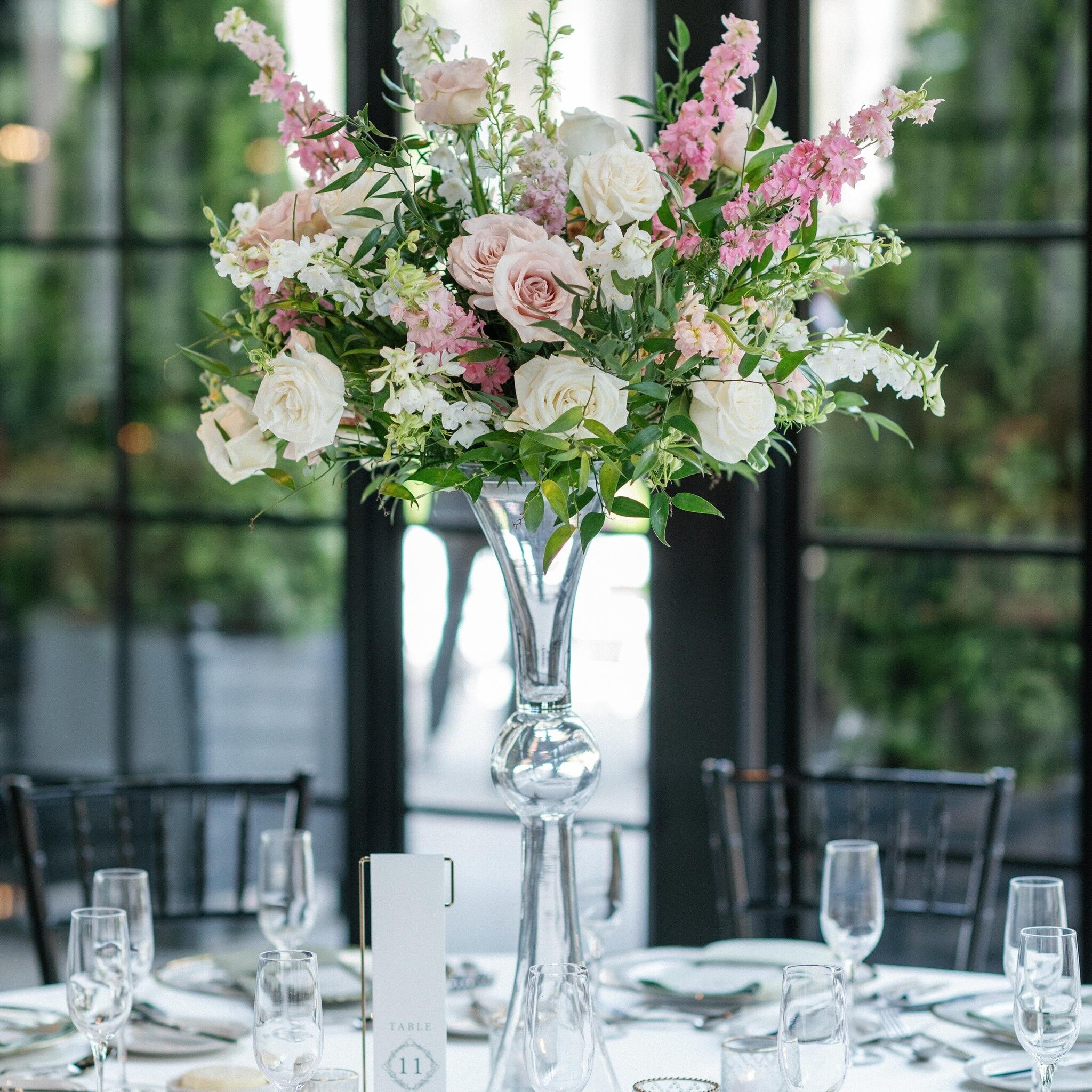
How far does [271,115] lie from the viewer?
3.05 meters

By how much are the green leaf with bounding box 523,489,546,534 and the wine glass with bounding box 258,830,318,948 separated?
0.64 metres

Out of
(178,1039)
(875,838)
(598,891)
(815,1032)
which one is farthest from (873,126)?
(875,838)

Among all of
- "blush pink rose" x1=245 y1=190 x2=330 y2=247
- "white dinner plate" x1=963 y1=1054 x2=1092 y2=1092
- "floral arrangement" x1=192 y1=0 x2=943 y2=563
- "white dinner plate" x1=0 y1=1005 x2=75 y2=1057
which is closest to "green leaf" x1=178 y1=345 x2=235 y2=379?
"floral arrangement" x1=192 y1=0 x2=943 y2=563

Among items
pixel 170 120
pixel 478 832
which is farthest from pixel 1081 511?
pixel 170 120

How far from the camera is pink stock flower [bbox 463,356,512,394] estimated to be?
4.39 feet

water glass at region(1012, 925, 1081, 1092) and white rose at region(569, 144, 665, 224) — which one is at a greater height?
white rose at region(569, 144, 665, 224)

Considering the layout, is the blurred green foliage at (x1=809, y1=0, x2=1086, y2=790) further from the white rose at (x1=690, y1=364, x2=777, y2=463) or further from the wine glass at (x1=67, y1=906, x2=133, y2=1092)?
the wine glass at (x1=67, y1=906, x2=133, y2=1092)

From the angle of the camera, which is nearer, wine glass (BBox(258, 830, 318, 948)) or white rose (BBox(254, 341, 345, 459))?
white rose (BBox(254, 341, 345, 459))

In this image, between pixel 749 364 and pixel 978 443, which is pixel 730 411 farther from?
pixel 978 443

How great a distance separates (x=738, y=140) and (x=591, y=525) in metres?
0.39

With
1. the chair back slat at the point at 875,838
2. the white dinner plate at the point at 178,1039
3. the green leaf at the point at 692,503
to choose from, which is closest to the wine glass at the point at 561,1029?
the green leaf at the point at 692,503

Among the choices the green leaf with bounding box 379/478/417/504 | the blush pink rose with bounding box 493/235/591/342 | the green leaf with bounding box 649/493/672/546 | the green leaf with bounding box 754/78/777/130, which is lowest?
the green leaf with bounding box 649/493/672/546

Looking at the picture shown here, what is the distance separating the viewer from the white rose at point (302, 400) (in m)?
1.30

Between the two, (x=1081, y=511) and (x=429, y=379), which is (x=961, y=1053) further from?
(x=1081, y=511)
